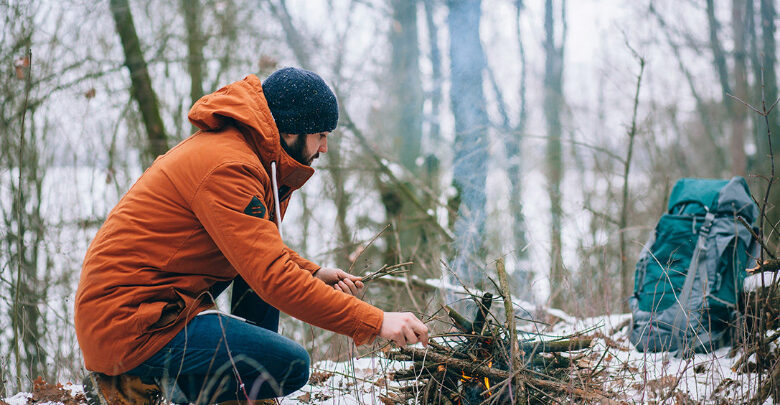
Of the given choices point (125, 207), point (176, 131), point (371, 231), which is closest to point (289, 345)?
point (125, 207)

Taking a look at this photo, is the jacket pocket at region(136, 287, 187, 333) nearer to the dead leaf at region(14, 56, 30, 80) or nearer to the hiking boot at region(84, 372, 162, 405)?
the hiking boot at region(84, 372, 162, 405)

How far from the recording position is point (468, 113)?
7.84 meters

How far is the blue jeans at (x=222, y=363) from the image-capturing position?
2021 mm

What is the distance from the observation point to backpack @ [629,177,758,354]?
10.8 ft

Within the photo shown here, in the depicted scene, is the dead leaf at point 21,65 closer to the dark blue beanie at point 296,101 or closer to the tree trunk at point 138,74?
the tree trunk at point 138,74

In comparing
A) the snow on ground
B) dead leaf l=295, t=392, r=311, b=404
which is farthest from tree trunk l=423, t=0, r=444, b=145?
dead leaf l=295, t=392, r=311, b=404

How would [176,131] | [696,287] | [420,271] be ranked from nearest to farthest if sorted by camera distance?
1. [696,287]
2. [420,271]
3. [176,131]

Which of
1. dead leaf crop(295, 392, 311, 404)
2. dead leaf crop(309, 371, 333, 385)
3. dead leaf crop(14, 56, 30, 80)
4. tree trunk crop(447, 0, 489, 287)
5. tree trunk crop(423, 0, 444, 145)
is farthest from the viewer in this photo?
tree trunk crop(423, 0, 444, 145)

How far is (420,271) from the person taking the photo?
6754 mm

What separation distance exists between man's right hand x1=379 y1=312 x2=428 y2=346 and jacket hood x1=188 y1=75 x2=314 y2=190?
29.7 inches

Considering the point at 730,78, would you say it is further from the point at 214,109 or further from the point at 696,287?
the point at 214,109

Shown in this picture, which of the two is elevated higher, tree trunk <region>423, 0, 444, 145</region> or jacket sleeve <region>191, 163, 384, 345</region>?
tree trunk <region>423, 0, 444, 145</region>

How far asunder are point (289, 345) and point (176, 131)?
6815 mm

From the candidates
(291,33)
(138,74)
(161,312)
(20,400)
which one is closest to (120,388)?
(161,312)
